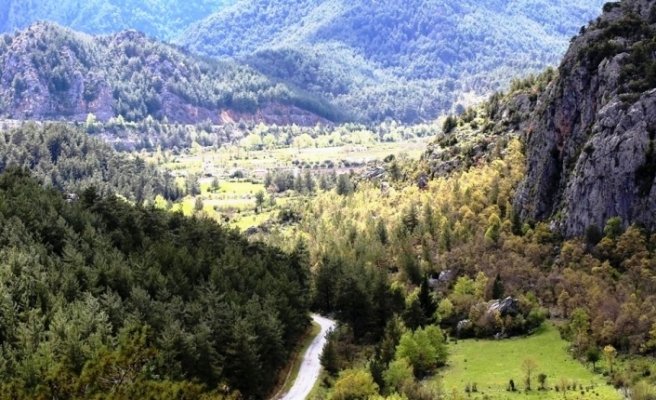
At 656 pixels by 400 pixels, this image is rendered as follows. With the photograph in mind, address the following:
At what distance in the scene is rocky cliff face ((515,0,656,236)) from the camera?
440 ft

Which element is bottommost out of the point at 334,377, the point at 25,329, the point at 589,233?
the point at 334,377

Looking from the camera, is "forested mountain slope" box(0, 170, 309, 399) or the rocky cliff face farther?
the rocky cliff face

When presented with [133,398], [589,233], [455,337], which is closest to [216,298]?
[455,337]

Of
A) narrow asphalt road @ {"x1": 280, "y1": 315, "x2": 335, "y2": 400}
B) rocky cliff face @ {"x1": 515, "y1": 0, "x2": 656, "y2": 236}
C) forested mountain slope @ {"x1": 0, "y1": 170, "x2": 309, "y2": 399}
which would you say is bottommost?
narrow asphalt road @ {"x1": 280, "y1": 315, "x2": 335, "y2": 400}

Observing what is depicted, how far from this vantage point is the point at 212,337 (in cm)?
10969

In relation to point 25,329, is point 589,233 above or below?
above

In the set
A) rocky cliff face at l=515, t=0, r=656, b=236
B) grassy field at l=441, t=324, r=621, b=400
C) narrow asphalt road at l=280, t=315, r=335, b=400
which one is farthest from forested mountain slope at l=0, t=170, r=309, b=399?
rocky cliff face at l=515, t=0, r=656, b=236

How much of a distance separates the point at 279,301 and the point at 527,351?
38807mm

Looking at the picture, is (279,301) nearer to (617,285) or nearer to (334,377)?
(334,377)

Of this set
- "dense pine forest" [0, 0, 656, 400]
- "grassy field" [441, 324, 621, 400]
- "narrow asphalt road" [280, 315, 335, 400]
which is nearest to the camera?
"dense pine forest" [0, 0, 656, 400]

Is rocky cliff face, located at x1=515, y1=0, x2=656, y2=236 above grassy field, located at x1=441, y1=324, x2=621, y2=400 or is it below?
above

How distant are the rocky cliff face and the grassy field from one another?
2501 centimetres

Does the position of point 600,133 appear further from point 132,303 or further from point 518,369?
point 132,303

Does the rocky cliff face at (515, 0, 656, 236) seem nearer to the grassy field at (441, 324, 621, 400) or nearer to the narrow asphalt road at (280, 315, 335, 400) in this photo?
the grassy field at (441, 324, 621, 400)
